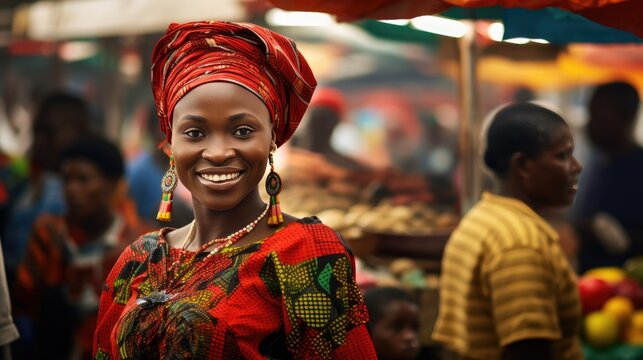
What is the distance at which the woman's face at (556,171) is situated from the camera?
13.5ft

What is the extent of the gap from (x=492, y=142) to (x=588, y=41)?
67cm

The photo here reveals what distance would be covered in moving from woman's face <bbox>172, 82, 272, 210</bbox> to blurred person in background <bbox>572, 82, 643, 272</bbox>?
4536 millimetres

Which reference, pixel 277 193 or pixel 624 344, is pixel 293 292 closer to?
pixel 277 193

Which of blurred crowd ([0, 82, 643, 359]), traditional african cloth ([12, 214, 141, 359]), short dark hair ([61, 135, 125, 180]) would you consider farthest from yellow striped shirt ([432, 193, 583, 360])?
short dark hair ([61, 135, 125, 180])

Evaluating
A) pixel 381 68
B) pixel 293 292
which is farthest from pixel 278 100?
pixel 381 68

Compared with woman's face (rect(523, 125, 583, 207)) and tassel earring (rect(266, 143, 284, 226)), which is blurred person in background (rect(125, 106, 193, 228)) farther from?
tassel earring (rect(266, 143, 284, 226))

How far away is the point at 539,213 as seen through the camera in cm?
433

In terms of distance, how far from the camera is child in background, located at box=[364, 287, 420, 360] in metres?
4.75

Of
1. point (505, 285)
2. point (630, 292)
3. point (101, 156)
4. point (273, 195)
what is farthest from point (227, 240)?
point (101, 156)

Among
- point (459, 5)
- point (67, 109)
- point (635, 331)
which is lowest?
point (635, 331)

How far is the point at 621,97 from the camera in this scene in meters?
7.27

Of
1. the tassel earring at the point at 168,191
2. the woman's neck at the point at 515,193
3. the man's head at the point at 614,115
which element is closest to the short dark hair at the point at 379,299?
the woman's neck at the point at 515,193

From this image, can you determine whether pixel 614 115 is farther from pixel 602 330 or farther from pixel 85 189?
pixel 85 189

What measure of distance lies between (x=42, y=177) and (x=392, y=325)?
144 inches
